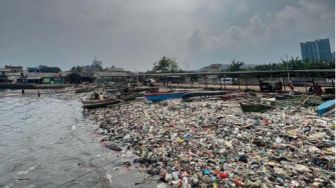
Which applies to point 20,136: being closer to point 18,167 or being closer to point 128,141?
point 18,167

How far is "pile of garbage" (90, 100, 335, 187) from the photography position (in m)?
5.50

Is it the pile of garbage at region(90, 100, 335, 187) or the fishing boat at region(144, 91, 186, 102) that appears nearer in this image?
the pile of garbage at region(90, 100, 335, 187)

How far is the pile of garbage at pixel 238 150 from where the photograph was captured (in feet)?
18.0

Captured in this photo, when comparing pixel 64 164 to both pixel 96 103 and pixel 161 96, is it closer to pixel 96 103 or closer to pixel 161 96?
pixel 96 103

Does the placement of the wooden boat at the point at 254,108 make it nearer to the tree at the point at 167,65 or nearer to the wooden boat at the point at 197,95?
the wooden boat at the point at 197,95

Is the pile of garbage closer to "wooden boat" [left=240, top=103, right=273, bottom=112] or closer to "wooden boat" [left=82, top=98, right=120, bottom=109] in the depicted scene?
"wooden boat" [left=240, top=103, right=273, bottom=112]

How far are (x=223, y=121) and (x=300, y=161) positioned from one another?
17.0ft

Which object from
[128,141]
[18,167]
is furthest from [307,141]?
[18,167]


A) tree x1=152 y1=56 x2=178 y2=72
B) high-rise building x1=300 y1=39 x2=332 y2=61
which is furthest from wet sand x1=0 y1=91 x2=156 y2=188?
high-rise building x1=300 y1=39 x2=332 y2=61

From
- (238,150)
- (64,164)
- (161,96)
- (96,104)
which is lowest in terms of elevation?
(64,164)

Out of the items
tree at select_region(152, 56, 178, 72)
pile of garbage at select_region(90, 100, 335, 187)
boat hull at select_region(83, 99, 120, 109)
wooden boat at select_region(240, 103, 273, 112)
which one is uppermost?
tree at select_region(152, 56, 178, 72)

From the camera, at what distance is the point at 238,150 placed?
283 inches

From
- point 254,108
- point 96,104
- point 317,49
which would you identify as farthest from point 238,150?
point 317,49

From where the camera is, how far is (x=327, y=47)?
117812 millimetres
